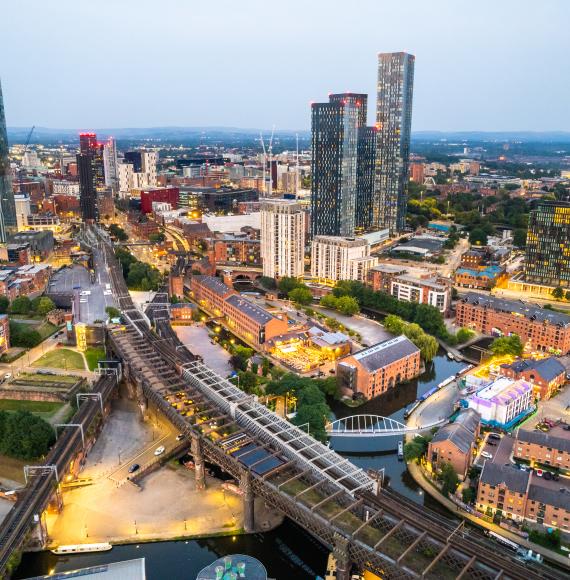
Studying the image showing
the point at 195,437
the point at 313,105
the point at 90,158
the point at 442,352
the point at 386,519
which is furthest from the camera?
the point at 90,158

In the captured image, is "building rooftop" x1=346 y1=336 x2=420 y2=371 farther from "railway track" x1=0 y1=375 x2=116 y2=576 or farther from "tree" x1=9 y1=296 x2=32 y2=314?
"tree" x1=9 y1=296 x2=32 y2=314

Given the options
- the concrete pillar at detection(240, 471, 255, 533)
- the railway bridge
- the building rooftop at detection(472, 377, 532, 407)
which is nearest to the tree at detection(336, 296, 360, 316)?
the building rooftop at detection(472, 377, 532, 407)

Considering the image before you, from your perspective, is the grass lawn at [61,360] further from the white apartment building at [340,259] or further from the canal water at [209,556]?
the white apartment building at [340,259]

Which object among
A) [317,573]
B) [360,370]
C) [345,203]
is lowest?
[317,573]

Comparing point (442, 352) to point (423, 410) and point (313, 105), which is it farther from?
Answer: point (313, 105)

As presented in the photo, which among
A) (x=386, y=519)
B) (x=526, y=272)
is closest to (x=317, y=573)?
(x=386, y=519)

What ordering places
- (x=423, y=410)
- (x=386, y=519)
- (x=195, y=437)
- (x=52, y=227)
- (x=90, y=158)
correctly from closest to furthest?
(x=386, y=519), (x=195, y=437), (x=423, y=410), (x=52, y=227), (x=90, y=158)
